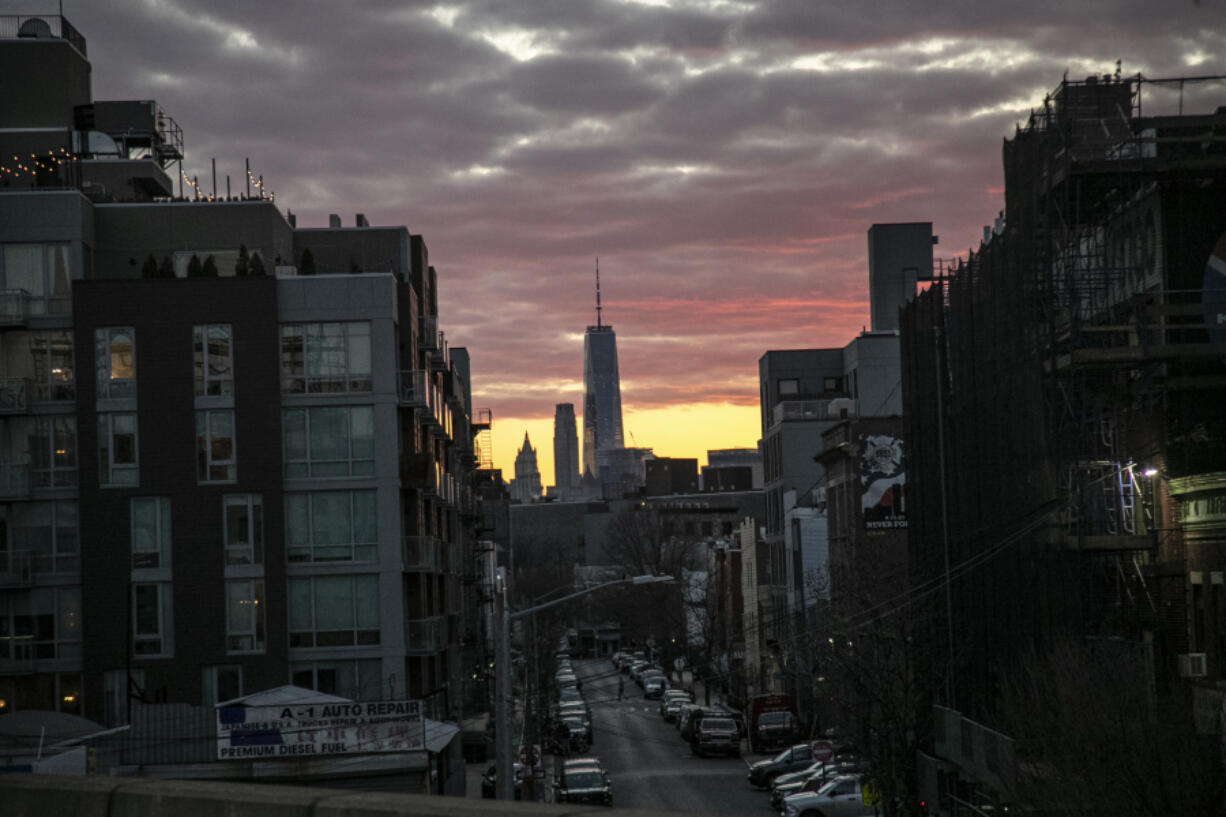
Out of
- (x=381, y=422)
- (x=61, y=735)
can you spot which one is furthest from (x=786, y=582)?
(x=61, y=735)

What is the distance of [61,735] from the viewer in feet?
113

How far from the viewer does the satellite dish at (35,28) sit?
5738 centimetres

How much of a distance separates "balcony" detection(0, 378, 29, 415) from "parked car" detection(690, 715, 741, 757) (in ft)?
105

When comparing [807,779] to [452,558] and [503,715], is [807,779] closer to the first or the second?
[452,558]

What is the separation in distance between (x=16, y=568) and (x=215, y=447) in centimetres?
675

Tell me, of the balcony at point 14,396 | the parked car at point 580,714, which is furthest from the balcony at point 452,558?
the balcony at point 14,396

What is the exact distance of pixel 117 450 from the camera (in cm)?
4500

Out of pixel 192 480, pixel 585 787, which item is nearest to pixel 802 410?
pixel 585 787

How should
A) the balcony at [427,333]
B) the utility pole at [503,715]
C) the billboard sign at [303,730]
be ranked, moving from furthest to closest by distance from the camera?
the balcony at [427,333] < the billboard sign at [303,730] < the utility pole at [503,715]

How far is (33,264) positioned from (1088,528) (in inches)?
1255

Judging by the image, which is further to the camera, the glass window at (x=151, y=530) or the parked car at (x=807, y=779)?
the parked car at (x=807, y=779)

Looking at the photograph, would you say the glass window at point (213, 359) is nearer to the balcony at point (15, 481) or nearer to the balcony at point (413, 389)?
the balcony at point (413, 389)

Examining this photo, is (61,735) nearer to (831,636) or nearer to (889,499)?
(831,636)

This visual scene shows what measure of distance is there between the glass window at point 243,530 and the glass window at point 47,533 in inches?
183
